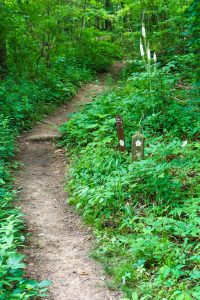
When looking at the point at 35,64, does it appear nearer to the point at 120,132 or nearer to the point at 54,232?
the point at 120,132

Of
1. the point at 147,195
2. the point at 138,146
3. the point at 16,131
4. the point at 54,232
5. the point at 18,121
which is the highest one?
the point at 138,146

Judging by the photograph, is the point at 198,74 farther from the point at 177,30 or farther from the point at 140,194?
the point at 177,30

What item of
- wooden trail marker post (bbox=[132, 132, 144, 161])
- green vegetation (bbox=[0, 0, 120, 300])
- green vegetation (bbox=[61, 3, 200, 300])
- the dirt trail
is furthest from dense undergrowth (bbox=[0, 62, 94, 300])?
wooden trail marker post (bbox=[132, 132, 144, 161])

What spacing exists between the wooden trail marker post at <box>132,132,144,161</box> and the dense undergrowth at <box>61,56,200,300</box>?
183 millimetres

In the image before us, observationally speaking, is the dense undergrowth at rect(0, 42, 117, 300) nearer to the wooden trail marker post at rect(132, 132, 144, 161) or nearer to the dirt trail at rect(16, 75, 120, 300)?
the dirt trail at rect(16, 75, 120, 300)

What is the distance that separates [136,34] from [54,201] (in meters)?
10.5

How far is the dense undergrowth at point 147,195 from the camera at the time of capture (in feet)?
12.4

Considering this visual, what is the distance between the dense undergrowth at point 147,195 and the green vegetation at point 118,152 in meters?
0.02

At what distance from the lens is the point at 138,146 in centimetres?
568

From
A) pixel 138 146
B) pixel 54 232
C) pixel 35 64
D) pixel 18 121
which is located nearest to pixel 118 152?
pixel 138 146

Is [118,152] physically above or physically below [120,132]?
below

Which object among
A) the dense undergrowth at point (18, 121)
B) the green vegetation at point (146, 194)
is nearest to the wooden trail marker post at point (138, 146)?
the green vegetation at point (146, 194)

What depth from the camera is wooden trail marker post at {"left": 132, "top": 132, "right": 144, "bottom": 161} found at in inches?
221

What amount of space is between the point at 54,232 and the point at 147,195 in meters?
1.49
